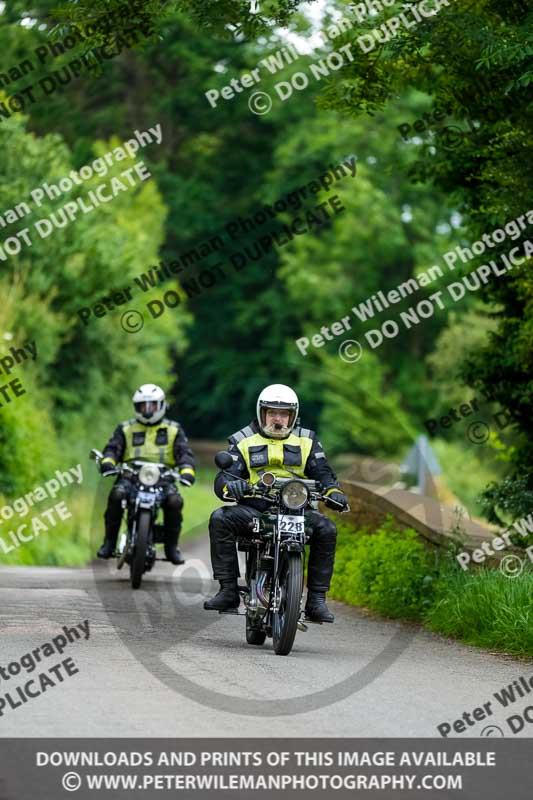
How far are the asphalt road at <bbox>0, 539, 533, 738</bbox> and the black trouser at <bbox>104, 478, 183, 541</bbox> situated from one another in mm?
1526

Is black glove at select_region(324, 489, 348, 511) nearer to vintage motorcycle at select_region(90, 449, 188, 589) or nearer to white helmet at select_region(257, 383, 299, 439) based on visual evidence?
white helmet at select_region(257, 383, 299, 439)

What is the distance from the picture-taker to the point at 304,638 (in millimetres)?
12852

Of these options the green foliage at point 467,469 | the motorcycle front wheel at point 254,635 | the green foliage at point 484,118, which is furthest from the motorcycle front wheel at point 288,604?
the green foliage at point 467,469

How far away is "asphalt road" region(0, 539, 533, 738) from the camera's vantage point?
8.41 metres

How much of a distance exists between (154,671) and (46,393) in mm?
19423

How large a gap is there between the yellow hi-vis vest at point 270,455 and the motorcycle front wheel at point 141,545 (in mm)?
4136

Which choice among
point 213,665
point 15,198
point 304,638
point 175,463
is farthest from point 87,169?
point 213,665

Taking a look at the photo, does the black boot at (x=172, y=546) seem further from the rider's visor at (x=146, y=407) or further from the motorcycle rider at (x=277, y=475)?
the motorcycle rider at (x=277, y=475)

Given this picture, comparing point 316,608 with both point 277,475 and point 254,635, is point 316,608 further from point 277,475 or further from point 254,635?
point 277,475

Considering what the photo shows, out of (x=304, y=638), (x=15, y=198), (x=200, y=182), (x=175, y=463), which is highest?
(x=200, y=182)

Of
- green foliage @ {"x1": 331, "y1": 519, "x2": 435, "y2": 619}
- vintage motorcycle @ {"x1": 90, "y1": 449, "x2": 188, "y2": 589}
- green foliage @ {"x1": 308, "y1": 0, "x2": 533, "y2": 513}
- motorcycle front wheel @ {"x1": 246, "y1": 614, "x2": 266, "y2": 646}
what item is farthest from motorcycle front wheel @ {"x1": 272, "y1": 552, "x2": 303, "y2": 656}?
vintage motorcycle @ {"x1": 90, "y1": 449, "x2": 188, "y2": 589}

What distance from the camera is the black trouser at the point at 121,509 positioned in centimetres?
1659

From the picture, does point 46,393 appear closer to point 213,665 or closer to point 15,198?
point 15,198

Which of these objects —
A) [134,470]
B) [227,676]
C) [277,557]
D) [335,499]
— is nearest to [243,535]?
[277,557]
